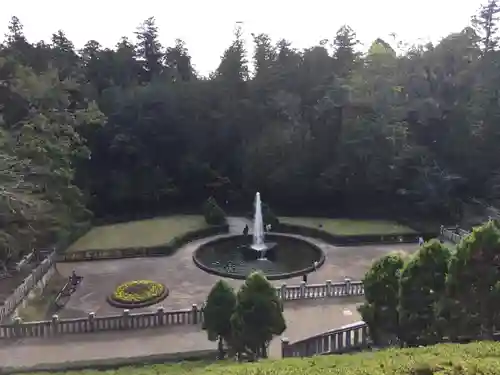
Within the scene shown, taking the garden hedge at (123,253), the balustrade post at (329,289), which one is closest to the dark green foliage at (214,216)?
the garden hedge at (123,253)

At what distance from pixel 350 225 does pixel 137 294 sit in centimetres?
1300

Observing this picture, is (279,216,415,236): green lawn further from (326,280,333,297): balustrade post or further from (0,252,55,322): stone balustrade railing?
(0,252,55,322): stone balustrade railing

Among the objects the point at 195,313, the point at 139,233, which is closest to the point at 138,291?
the point at 195,313

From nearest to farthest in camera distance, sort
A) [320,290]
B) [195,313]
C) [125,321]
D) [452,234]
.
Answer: [125,321], [195,313], [320,290], [452,234]

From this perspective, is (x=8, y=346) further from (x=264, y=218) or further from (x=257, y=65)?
(x=257, y=65)

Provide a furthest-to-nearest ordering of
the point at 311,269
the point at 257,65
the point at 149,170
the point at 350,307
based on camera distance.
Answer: the point at 257,65 < the point at 149,170 < the point at 311,269 < the point at 350,307

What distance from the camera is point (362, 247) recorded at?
72.8 feet

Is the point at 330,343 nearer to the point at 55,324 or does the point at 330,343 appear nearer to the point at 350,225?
the point at 55,324

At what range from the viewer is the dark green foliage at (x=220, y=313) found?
11227 millimetres

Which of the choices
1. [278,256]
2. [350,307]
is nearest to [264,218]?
[278,256]

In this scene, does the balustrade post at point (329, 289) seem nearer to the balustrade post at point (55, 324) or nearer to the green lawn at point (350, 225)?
the green lawn at point (350, 225)

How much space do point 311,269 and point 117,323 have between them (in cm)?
779

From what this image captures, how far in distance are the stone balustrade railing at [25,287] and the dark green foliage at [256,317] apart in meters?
7.60

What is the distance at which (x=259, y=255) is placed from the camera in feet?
70.8
